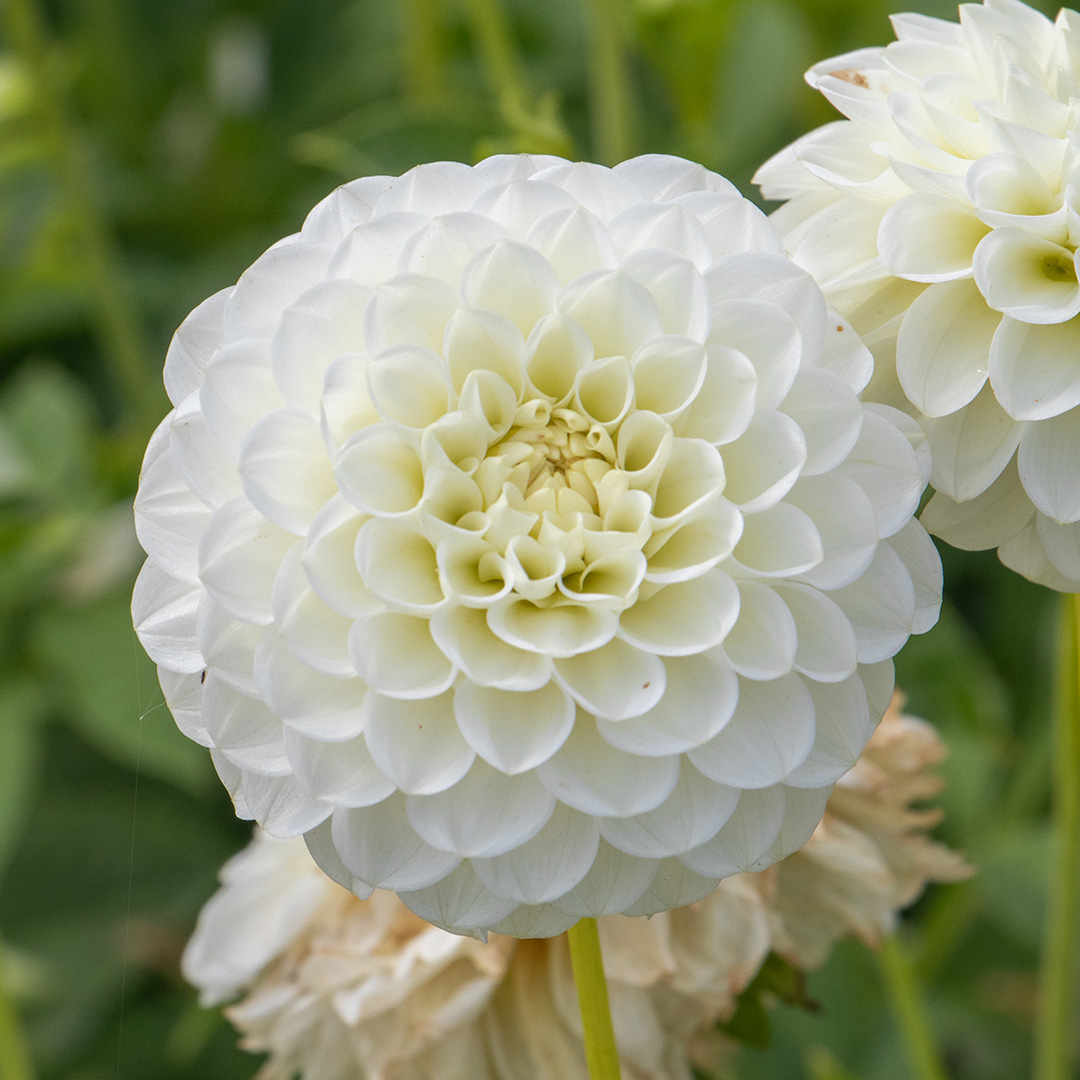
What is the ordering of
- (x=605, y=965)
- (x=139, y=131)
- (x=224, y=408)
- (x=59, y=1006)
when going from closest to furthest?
(x=224, y=408), (x=605, y=965), (x=59, y=1006), (x=139, y=131)

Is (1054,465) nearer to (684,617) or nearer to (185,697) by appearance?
(684,617)

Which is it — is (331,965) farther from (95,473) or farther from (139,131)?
(139,131)

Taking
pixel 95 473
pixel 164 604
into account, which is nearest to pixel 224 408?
pixel 164 604

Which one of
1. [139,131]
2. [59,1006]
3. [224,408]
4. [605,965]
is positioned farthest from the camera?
[139,131]

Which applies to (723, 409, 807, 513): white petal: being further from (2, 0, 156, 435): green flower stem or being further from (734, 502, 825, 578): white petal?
(2, 0, 156, 435): green flower stem

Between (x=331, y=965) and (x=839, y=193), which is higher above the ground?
(x=839, y=193)

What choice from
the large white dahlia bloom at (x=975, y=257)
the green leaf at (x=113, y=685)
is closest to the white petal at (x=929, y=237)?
the large white dahlia bloom at (x=975, y=257)
